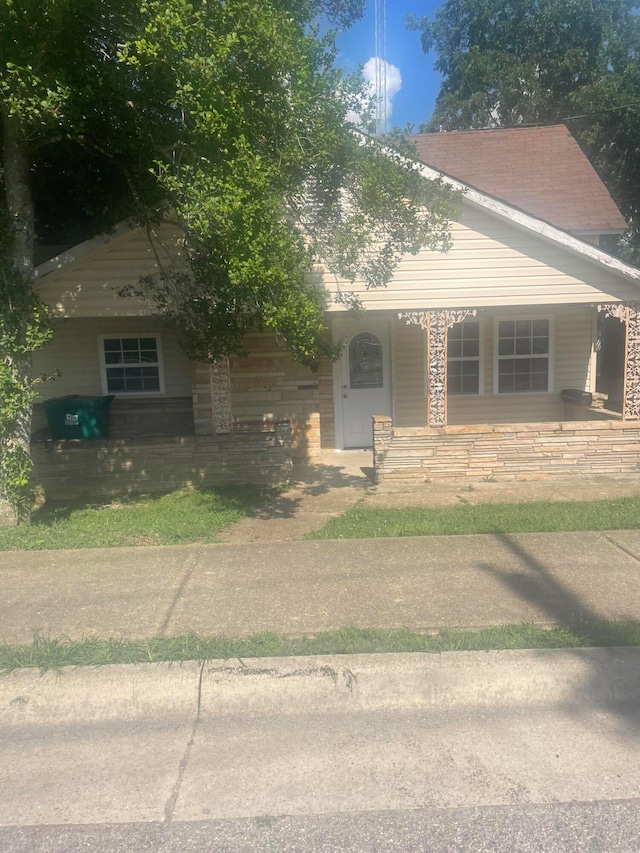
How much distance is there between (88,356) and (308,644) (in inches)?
323

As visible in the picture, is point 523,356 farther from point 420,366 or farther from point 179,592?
point 179,592

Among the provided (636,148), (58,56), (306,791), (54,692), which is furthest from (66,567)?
(636,148)

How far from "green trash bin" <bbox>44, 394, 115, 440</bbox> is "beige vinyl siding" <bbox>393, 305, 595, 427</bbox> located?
4.79 meters

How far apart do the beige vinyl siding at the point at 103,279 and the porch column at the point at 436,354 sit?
3506 millimetres

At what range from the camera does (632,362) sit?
9367mm

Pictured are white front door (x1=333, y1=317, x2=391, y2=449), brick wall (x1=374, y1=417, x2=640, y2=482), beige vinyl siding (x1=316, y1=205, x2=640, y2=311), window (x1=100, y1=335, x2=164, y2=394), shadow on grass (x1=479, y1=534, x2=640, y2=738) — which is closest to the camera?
shadow on grass (x1=479, y1=534, x2=640, y2=738)

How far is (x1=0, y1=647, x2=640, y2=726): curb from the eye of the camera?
374cm

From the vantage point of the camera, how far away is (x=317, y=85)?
571cm

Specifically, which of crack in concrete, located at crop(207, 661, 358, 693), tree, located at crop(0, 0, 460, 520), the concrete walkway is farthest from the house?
crack in concrete, located at crop(207, 661, 358, 693)

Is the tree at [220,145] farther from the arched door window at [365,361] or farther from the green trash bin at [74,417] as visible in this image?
the arched door window at [365,361]

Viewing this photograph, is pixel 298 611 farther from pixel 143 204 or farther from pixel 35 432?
pixel 35 432

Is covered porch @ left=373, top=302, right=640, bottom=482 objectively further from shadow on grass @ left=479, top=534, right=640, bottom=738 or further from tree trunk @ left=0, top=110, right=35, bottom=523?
tree trunk @ left=0, top=110, right=35, bottom=523

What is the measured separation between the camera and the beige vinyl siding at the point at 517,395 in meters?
11.4

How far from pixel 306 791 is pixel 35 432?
851cm
